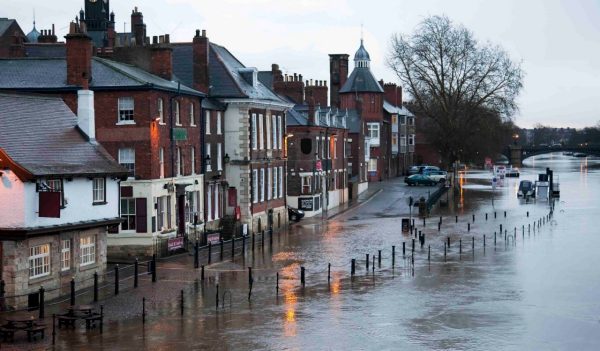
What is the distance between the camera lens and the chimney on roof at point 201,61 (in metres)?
56.2

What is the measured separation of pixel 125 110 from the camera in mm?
46531

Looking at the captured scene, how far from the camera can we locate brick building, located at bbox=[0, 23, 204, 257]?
150 ft

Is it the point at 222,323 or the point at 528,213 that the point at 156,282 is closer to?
the point at 222,323

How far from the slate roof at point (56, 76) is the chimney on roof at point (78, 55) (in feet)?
1.87

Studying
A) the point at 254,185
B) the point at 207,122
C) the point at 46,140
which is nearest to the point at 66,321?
the point at 46,140

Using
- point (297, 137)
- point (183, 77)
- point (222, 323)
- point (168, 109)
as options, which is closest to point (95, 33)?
point (297, 137)

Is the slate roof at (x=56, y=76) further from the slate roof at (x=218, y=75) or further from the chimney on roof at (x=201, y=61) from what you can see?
the slate roof at (x=218, y=75)

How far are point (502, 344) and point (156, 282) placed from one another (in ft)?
54.4

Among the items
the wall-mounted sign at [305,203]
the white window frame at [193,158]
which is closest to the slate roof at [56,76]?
the white window frame at [193,158]

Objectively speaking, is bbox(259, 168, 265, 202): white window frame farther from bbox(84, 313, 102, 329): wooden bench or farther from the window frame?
bbox(84, 313, 102, 329): wooden bench

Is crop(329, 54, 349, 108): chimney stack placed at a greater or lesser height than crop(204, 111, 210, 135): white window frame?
greater

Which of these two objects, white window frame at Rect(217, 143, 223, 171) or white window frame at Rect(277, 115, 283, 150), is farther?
white window frame at Rect(277, 115, 283, 150)

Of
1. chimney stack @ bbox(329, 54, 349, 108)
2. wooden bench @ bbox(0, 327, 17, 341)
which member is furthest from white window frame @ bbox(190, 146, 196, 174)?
chimney stack @ bbox(329, 54, 349, 108)

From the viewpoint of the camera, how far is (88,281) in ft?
119
